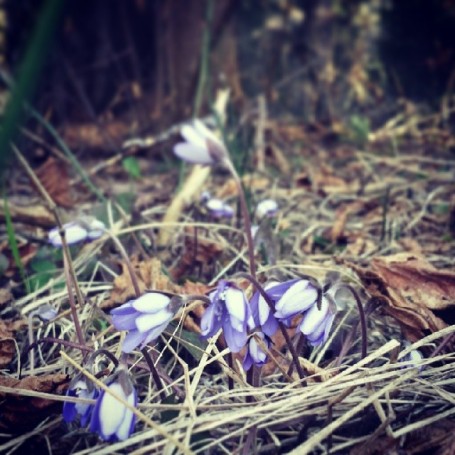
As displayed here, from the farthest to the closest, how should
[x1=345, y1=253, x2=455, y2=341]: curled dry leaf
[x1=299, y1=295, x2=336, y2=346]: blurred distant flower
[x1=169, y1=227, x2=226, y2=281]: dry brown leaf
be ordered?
1. [x1=169, y1=227, x2=226, y2=281]: dry brown leaf
2. [x1=345, y1=253, x2=455, y2=341]: curled dry leaf
3. [x1=299, y1=295, x2=336, y2=346]: blurred distant flower

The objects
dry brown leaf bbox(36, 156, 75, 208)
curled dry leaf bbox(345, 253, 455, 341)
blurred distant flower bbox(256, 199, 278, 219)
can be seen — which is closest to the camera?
curled dry leaf bbox(345, 253, 455, 341)

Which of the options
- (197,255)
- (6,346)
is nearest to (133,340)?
(6,346)

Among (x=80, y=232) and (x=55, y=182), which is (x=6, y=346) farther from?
(x=55, y=182)

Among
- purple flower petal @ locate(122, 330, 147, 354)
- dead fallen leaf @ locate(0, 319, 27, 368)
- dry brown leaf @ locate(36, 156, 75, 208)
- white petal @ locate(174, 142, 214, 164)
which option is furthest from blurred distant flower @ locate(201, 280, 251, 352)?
dry brown leaf @ locate(36, 156, 75, 208)

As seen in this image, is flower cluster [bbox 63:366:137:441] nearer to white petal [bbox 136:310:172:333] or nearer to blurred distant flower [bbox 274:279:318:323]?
white petal [bbox 136:310:172:333]

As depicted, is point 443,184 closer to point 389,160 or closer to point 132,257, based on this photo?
point 389,160

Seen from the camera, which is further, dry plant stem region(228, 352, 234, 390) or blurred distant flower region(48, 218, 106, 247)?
blurred distant flower region(48, 218, 106, 247)

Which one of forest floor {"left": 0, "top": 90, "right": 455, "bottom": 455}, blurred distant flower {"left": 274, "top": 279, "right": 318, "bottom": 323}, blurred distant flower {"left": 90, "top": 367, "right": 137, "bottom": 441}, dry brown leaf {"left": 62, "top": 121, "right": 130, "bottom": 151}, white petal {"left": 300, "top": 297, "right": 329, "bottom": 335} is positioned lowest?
forest floor {"left": 0, "top": 90, "right": 455, "bottom": 455}
